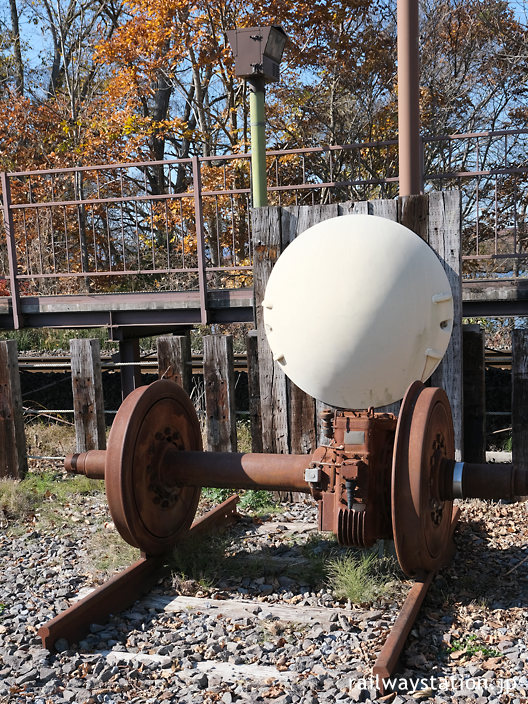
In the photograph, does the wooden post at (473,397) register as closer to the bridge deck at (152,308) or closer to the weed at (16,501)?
the bridge deck at (152,308)

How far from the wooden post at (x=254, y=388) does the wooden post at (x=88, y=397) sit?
1.50 meters

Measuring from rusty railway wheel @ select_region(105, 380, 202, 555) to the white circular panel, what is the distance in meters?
0.88

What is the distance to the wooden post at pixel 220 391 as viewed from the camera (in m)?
6.43

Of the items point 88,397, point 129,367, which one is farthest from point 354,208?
point 129,367

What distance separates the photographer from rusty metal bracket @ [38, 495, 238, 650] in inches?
150

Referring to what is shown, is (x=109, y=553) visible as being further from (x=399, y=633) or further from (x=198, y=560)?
(x=399, y=633)

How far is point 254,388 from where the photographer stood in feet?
21.3

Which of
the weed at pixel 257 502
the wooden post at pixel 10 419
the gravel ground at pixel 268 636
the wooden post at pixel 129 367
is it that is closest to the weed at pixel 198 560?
the gravel ground at pixel 268 636

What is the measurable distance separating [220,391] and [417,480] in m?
3.13

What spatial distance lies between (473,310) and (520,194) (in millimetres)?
9445

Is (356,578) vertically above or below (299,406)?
below

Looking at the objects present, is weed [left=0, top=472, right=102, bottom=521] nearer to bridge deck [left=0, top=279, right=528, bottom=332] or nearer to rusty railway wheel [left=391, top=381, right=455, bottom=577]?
bridge deck [left=0, top=279, right=528, bottom=332]

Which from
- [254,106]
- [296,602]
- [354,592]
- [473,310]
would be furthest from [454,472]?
[254,106]

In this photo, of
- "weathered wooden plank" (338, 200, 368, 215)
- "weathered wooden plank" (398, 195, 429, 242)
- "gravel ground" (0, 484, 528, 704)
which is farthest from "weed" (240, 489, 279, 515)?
"weathered wooden plank" (398, 195, 429, 242)
